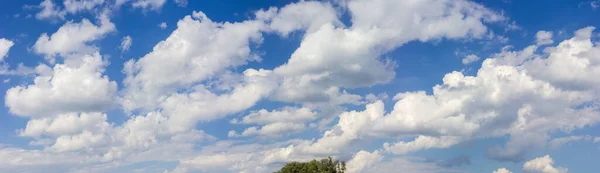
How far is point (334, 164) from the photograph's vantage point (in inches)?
5586

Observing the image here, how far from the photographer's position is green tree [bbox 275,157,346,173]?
455 ft

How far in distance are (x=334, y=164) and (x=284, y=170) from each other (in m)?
16.3

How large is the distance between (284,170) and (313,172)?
13.2 meters

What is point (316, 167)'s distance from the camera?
139m

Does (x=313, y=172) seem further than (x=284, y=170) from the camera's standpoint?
No

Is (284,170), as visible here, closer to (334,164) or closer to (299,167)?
(299,167)

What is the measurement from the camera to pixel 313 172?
135250 millimetres

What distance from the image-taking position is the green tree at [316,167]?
138750 mm

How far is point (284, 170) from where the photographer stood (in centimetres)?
14475

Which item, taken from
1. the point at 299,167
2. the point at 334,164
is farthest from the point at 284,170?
the point at 334,164

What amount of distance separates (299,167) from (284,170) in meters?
5.29
